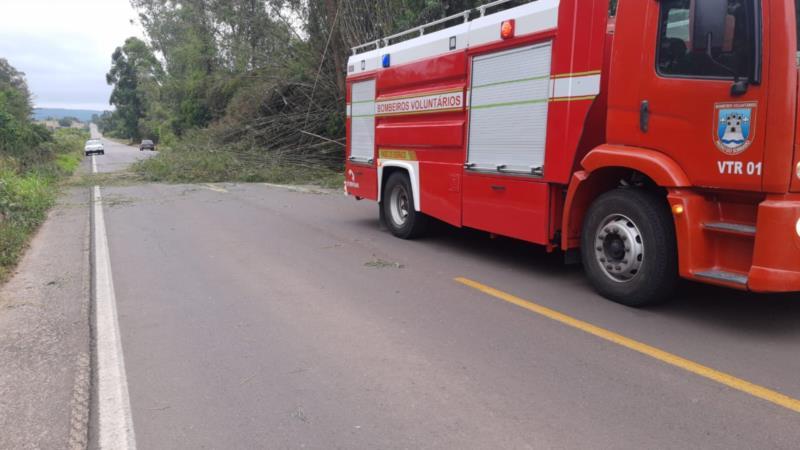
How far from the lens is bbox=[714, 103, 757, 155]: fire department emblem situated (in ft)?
14.8

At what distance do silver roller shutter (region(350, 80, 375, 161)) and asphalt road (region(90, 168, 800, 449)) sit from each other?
8.85 feet

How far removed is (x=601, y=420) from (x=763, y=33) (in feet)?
9.88

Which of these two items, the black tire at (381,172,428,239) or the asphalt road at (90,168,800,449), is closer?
the asphalt road at (90,168,800,449)

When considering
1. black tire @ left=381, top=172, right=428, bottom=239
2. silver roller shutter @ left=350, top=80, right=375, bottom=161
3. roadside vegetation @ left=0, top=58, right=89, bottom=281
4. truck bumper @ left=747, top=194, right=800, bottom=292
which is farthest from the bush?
truck bumper @ left=747, top=194, right=800, bottom=292

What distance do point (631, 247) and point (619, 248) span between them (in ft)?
0.51

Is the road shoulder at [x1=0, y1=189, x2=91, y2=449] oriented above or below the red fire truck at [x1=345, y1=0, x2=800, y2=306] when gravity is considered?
below

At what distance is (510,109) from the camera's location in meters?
6.70

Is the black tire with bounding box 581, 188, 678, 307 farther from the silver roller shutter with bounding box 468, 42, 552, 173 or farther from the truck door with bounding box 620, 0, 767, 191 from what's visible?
the silver roller shutter with bounding box 468, 42, 552, 173

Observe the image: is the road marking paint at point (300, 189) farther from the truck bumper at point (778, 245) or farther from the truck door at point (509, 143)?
the truck bumper at point (778, 245)

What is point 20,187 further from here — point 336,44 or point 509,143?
point 509,143

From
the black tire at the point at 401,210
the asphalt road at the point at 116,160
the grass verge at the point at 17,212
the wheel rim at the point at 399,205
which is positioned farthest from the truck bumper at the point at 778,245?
the asphalt road at the point at 116,160

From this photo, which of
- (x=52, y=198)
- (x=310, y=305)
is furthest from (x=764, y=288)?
(x=52, y=198)

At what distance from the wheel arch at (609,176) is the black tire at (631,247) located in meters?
0.16

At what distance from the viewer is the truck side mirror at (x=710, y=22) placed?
14.8ft
